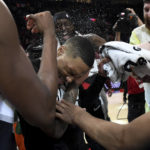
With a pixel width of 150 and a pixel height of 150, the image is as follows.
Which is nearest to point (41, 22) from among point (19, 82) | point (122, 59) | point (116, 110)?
point (19, 82)

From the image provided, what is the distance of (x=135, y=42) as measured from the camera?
1.70 metres

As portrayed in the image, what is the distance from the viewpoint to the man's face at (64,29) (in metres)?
1.49

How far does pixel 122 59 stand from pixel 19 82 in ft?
1.55

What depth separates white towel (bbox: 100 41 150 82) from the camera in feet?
2.93

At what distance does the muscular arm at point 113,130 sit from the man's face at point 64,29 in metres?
0.74

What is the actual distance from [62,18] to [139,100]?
104cm

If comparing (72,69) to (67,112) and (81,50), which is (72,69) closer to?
(81,50)

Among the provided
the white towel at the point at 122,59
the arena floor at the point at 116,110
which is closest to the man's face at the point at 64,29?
the white towel at the point at 122,59

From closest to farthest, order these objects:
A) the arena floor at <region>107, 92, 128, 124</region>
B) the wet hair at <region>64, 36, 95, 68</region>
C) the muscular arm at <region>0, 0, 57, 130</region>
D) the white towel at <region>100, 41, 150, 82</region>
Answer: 1. the muscular arm at <region>0, 0, 57, 130</region>
2. the white towel at <region>100, 41, 150, 82</region>
3. the wet hair at <region>64, 36, 95, 68</region>
4. the arena floor at <region>107, 92, 128, 124</region>

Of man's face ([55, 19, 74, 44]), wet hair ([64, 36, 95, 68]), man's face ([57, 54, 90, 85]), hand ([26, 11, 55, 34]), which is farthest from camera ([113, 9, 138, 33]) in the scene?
hand ([26, 11, 55, 34])

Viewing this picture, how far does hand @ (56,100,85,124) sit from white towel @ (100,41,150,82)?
0.89ft

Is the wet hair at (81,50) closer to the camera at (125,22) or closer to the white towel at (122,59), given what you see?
the white towel at (122,59)

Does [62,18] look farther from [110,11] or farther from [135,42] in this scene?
[110,11]

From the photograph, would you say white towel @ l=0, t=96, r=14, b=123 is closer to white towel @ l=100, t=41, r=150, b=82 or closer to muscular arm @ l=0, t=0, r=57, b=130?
muscular arm @ l=0, t=0, r=57, b=130
